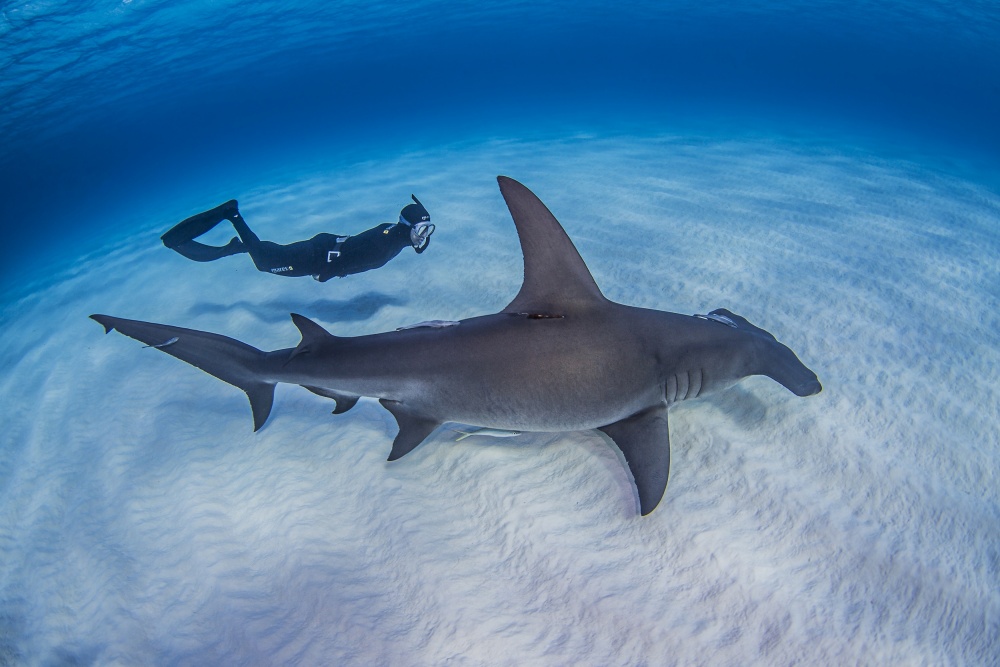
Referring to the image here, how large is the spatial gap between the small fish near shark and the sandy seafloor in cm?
49

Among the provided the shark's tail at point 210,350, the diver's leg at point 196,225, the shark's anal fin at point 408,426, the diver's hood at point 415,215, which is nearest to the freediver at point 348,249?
the diver's hood at point 415,215

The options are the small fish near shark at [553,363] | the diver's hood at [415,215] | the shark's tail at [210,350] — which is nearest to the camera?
the small fish near shark at [553,363]

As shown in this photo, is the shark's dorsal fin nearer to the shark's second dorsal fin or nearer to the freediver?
the shark's second dorsal fin

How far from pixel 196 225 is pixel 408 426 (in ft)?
19.9

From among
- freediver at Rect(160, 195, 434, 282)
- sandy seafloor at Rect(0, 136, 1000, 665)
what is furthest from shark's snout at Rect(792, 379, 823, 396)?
freediver at Rect(160, 195, 434, 282)

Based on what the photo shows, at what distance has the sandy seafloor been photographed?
229cm

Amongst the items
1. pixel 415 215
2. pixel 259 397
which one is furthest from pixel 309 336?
pixel 415 215

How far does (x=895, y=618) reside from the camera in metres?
2.18

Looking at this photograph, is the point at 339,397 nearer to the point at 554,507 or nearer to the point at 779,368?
the point at 554,507

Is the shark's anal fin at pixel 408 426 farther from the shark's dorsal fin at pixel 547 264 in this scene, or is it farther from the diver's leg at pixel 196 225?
the diver's leg at pixel 196 225

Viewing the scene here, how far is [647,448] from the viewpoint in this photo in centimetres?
274

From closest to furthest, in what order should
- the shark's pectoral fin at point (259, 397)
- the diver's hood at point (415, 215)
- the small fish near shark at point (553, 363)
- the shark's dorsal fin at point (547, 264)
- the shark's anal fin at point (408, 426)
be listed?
the small fish near shark at point (553, 363) < the shark's dorsal fin at point (547, 264) < the shark's anal fin at point (408, 426) < the shark's pectoral fin at point (259, 397) < the diver's hood at point (415, 215)

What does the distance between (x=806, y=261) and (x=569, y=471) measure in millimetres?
4731

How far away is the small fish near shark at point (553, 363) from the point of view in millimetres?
2715
